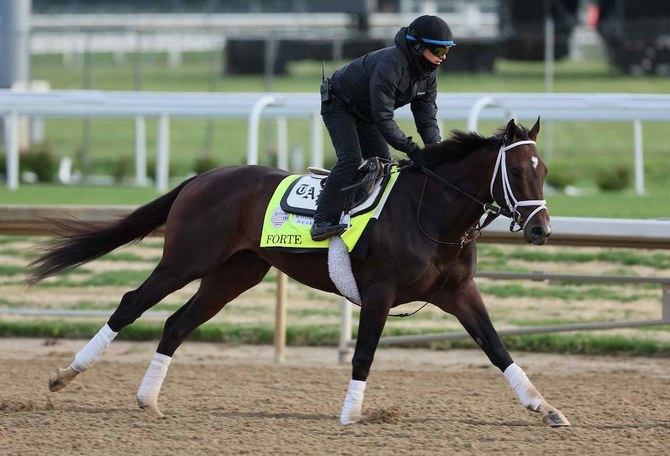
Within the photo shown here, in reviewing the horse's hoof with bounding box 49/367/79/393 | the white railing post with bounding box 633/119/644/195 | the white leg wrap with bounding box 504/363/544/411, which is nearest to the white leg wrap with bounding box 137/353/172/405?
the horse's hoof with bounding box 49/367/79/393

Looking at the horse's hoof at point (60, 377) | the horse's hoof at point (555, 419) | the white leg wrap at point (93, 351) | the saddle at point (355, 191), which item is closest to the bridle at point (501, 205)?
the saddle at point (355, 191)

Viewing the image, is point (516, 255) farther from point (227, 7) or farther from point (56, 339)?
point (227, 7)

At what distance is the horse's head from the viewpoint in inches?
213

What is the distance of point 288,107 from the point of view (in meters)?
8.28

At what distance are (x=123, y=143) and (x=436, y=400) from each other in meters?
13.2

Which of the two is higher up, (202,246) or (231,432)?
(202,246)

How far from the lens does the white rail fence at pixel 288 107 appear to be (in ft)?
26.3

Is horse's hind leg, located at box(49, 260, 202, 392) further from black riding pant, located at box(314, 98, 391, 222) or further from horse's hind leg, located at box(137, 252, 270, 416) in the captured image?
black riding pant, located at box(314, 98, 391, 222)

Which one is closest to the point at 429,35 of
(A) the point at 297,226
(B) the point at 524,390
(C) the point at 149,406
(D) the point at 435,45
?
(D) the point at 435,45

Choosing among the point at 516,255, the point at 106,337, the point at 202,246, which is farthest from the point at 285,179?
the point at 516,255

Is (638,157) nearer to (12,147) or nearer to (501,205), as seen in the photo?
(501,205)

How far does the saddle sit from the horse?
0.09m

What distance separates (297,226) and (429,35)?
3.91 ft

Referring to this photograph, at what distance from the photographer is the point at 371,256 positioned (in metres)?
5.80
